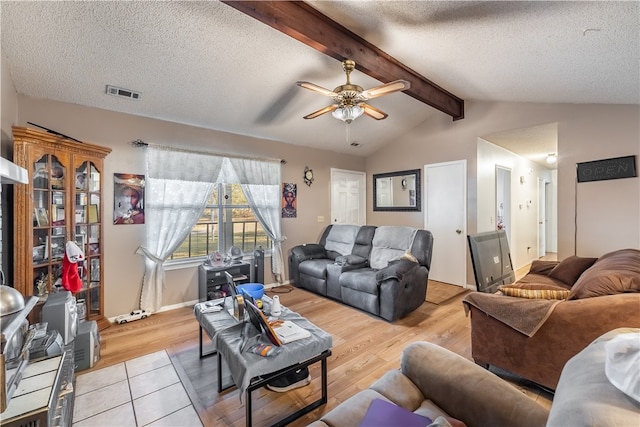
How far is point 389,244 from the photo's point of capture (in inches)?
148

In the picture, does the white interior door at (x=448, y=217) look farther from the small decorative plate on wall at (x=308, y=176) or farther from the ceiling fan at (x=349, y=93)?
the ceiling fan at (x=349, y=93)

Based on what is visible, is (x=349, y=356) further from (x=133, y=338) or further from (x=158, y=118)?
(x=158, y=118)

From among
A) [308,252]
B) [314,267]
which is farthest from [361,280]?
[308,252]

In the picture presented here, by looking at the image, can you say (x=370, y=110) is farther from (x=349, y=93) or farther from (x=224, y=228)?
(x=224, y=228)

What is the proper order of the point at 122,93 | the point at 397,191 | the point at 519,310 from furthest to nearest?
1. the point at 397,191
2. the point at 122,93
3. the point at 519,310

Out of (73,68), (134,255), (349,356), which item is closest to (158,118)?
(73,68)

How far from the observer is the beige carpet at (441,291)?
373cm

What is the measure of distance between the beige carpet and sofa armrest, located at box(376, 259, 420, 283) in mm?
863

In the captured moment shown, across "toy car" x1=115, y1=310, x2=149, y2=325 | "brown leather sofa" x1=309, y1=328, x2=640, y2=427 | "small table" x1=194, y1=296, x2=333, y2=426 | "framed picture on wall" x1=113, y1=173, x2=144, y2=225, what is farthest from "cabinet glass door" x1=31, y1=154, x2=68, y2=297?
"brown leather sofa" x1=309, y1=328, x2=640, y2=427

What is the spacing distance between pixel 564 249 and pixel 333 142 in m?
3.59

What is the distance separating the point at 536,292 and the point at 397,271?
4.39 feet

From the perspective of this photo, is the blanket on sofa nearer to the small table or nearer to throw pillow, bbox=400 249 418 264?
the small table

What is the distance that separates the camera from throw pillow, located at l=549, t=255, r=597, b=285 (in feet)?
9.25

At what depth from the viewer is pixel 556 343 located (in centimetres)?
170
